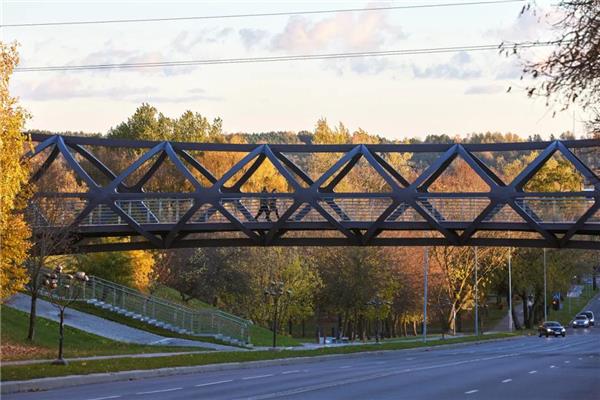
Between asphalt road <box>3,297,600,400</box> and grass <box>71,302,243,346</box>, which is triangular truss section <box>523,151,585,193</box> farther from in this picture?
asphalt road <box>3,297,600,400</box>

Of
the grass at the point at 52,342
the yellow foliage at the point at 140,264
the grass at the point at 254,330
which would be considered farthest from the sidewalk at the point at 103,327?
the grass at the point at 254,330

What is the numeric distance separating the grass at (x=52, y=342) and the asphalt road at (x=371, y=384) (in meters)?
8.65

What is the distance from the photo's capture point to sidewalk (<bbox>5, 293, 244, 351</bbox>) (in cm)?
5766

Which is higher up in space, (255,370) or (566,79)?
(566,79)

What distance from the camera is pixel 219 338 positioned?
65500 mm

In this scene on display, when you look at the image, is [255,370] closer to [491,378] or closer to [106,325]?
[491,378]

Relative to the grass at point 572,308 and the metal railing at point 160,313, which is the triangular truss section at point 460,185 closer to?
the metal railing at point 160,313

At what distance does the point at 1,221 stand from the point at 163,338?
92.8ft

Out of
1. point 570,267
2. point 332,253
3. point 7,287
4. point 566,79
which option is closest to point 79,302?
point 7,287

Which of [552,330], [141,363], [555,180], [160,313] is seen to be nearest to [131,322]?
[160,313]

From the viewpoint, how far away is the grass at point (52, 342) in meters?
47.0

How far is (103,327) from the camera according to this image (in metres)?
59.6

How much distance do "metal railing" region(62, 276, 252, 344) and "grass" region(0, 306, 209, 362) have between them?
29.1 ft

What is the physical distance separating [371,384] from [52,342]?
2330 cm
